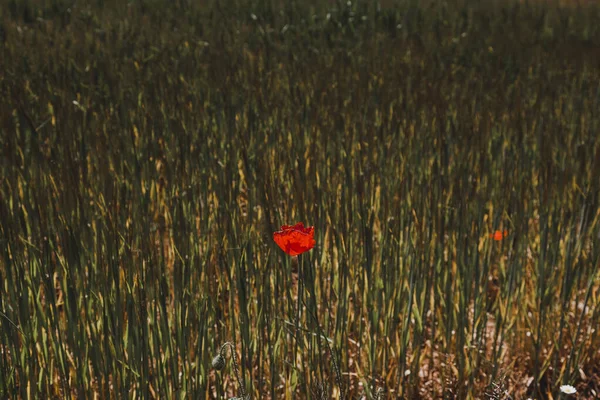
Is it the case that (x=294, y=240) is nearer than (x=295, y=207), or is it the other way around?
(x=294, y=240)

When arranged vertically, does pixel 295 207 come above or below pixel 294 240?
below

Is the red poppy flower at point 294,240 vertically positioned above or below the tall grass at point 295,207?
above

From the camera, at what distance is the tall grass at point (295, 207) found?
154 cm

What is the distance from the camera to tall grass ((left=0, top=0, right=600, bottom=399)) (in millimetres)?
1543

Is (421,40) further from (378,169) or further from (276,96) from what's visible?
(378,169)

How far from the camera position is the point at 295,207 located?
7.16ft

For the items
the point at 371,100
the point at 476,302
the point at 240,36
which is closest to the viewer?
the point at 476,302

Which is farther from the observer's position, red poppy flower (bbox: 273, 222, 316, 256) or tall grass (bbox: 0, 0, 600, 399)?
tall grass (bbox: 0, 0, 600, 399)

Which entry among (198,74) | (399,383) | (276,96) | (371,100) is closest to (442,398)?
(399,383)

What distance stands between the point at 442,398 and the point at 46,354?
104cm

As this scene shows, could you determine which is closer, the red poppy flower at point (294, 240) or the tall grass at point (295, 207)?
the red poppy flower at point (294, 240)

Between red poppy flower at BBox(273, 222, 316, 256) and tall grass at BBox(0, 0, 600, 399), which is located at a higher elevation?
red poppy flower at BBox(273, 222, 316, 256)

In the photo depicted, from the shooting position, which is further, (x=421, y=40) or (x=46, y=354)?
(x=421, y=40)

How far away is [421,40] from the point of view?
555cm
